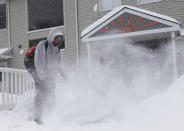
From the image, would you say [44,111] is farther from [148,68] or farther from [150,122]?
[148,68]

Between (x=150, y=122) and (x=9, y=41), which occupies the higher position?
(x=9, y=41)

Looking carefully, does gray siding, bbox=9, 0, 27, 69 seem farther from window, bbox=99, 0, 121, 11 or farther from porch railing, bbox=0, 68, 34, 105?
porch railing, bbox=0, 68, 34, 105

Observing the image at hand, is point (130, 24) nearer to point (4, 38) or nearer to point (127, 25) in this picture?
point (127, 25)

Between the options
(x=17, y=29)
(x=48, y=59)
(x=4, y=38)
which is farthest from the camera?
(x=4, y=38)

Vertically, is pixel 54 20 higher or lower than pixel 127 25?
higher

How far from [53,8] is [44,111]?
32.0 ft

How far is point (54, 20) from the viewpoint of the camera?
43.9ft

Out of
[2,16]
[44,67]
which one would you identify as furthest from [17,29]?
[44,67]

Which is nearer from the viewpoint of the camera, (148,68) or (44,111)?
(44,111)

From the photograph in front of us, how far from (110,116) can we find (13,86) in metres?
2.78

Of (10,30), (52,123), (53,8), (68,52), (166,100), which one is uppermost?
(53,8)

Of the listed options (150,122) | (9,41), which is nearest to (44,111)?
(150,122)

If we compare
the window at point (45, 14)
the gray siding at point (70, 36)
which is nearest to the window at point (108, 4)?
the gray siding at point (70, 36)

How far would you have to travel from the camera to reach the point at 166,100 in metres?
3.94
